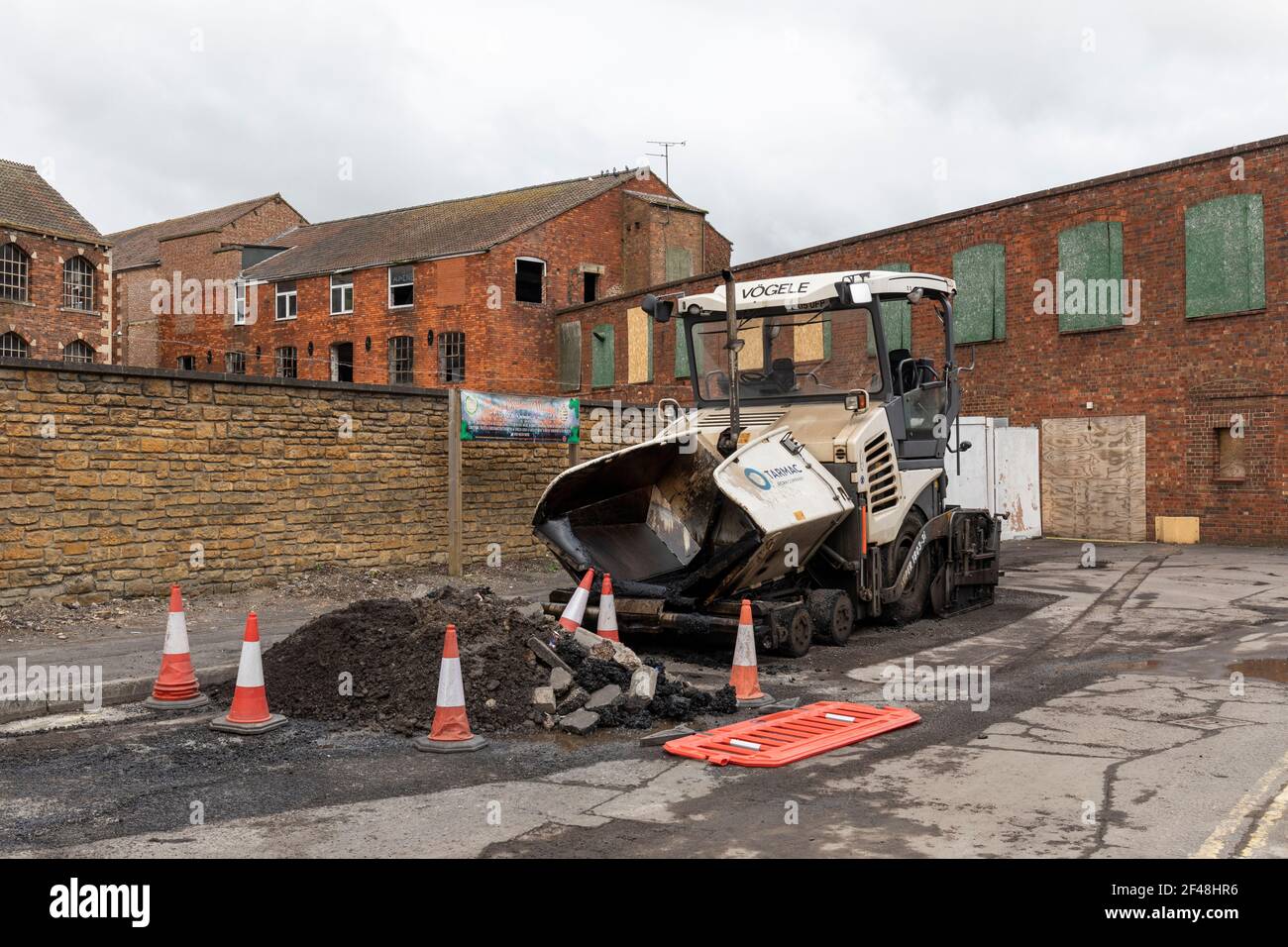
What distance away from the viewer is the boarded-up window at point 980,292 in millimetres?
24594

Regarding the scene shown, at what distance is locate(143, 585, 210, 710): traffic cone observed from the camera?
27.0ft

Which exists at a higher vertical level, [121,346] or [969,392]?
[121,346]

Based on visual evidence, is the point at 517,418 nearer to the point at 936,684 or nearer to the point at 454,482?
the point at 454,482

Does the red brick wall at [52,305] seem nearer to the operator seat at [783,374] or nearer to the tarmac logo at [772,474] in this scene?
the operator seat at [783,374]

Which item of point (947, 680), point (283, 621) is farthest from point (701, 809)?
point (283, 621)

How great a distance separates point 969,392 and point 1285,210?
24.0ft

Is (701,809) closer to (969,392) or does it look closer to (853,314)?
(853,314)

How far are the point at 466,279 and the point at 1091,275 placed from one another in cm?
2056

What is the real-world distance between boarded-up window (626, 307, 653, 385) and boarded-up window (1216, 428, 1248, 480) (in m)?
17.1

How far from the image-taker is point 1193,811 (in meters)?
5.30

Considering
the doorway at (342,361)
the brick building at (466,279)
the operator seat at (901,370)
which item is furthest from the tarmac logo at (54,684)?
the doorway at (342,361)

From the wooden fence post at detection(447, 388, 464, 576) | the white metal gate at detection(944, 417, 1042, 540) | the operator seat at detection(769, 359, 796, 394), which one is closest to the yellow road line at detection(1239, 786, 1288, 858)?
the operator seat at detection(769, 359, 796, 394)

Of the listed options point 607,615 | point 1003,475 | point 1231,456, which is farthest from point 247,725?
point 1231,456

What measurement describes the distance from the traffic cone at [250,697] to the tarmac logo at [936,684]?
4385mm
